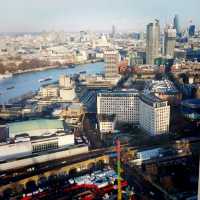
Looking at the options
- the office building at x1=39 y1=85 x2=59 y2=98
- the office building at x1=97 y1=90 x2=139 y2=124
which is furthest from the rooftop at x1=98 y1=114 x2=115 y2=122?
the office building at x1=39 y1=85 x2=59 y2=98

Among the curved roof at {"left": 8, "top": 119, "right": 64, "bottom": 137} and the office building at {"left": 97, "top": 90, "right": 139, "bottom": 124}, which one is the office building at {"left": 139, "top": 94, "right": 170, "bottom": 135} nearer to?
the office building at {"left": 97, "top": 90, "right": 139, "bottom": 124}

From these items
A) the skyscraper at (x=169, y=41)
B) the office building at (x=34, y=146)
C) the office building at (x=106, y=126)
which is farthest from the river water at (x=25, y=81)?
the office building at (x=34, y=146)

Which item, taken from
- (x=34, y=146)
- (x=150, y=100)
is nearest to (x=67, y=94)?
(x=150, y=100)

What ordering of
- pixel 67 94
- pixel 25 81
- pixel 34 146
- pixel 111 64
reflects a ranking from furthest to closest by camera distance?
pixel 25 81 → pixel 111 64 → pixel 67 94 → pixel 34 146

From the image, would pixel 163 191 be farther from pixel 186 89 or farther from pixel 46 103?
pixel 186 89

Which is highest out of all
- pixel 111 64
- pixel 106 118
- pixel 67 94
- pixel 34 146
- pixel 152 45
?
pixel 152 45

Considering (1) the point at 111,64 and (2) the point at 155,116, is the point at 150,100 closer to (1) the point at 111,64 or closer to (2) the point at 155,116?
(2) the point at 155,116

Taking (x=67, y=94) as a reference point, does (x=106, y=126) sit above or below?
below
